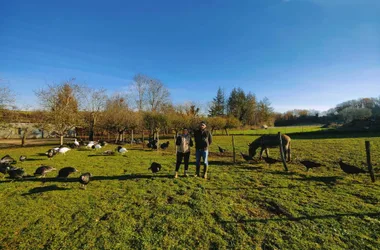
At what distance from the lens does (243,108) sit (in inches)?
2255

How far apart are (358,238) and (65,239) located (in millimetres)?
5805

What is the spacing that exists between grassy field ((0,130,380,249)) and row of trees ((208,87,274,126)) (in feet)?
159

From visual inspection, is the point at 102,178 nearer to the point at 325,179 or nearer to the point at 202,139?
the point at 202,139

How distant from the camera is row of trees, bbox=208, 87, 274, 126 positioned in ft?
186

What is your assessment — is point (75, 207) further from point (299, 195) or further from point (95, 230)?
point (299, 195)

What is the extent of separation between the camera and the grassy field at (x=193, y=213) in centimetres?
349

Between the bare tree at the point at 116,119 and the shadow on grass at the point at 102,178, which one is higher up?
the bare tree at the point at 116,119

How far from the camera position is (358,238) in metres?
3.48

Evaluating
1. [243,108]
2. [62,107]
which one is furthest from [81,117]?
[243,108]

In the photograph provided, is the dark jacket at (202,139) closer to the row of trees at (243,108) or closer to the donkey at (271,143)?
the donkey at (271,143)

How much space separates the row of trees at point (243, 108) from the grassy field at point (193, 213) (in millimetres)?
48337

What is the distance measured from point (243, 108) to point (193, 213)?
56.0 m

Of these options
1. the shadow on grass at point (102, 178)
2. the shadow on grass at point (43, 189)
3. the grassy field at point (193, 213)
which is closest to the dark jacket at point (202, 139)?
the grassy field at point (193, 213)

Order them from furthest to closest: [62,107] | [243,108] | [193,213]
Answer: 1. [243,108]
2. [62,107]
3. [193,213]
